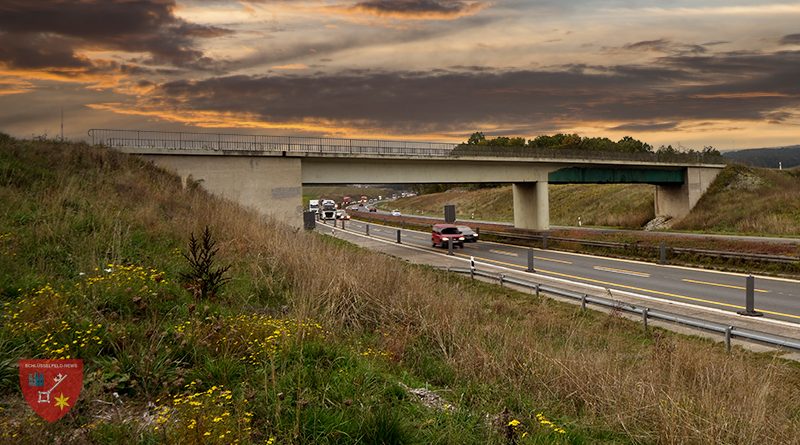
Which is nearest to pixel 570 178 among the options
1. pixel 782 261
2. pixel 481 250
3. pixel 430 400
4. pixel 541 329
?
pixel 481 250

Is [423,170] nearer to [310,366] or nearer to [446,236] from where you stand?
[446,236]

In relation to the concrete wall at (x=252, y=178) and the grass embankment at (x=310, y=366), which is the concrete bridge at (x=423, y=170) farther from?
the grass embankment at (x=310, y=366)

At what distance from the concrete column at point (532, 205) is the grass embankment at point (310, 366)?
35.0 metres

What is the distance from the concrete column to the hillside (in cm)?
1312

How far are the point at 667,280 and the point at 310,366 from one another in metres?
21.4

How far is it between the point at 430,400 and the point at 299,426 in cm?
151

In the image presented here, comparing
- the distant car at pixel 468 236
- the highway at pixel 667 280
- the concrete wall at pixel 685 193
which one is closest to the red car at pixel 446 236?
the distant car at pixel 468 236

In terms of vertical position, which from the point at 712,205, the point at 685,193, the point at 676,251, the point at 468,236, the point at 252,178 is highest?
the point at 252,178

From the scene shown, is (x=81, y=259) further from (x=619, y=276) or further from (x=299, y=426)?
(x=619, y=276)

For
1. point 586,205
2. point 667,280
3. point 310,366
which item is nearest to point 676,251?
point 667,280

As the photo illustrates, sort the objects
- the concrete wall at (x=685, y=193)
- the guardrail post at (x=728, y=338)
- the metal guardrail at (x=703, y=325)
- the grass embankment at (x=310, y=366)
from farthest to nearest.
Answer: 1. the concrete wall at (x=685, y=193)
2. the guardrail post at (x=728, y=338)
3. the metal guardrail at (x=703, y=325)
4. the grass embankment at (x=310, y=366)

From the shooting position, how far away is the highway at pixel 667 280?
17.7 metres

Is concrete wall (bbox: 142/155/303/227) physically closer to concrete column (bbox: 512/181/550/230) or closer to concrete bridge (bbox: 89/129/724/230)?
concrete bridge (bbox: 89/129/724/230)

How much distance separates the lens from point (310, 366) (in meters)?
5.43
